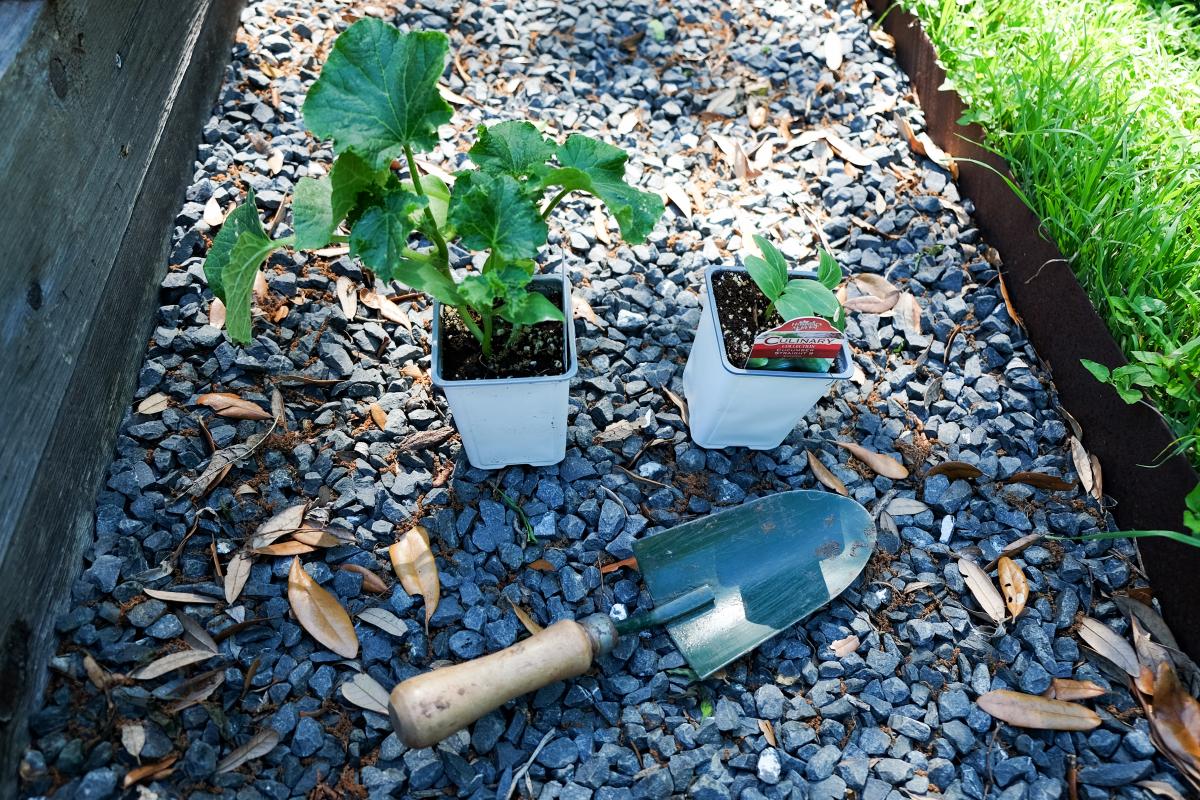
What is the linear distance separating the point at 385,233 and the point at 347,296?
0.67 metres

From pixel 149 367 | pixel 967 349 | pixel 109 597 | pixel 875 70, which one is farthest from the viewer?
pixel 875 70

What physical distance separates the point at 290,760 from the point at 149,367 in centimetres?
87

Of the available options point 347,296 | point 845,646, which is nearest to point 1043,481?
point 845,646

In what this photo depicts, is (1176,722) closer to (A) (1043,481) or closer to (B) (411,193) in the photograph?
(A) (1043,481)

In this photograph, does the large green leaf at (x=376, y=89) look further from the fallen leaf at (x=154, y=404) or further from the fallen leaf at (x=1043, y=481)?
the fallen leaf at (x=1043, y=481)

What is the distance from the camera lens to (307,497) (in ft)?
5.06

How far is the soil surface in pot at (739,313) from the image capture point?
61.9 inches

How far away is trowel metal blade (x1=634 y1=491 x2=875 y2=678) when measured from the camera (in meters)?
1.42

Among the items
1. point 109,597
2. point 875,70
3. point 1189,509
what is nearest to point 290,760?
point 109,597

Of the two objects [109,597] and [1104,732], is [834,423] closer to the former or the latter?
[1104,732]

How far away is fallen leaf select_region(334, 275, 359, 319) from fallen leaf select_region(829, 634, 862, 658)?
1.25m

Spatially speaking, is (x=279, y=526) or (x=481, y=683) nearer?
(x=481, y=683)

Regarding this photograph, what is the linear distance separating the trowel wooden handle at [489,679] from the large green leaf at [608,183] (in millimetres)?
665

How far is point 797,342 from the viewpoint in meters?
1.45
